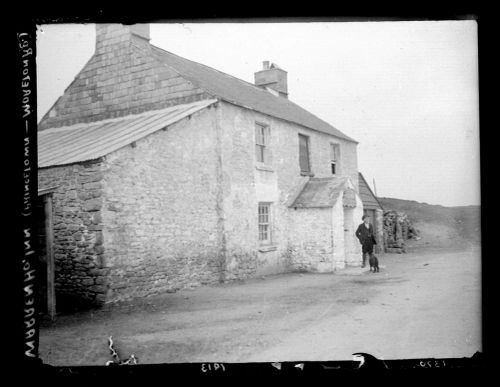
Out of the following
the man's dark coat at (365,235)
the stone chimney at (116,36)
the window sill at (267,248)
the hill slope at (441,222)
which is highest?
the stone chimney at (116,36)

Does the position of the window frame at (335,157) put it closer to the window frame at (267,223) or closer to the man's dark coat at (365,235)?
the man's dark coat at (365,235)

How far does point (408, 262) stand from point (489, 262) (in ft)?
5.67

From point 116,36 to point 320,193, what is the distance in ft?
15.3

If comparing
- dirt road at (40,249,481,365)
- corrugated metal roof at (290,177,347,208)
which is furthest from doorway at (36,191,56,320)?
corrugated metal roof at (290,177,347,208)

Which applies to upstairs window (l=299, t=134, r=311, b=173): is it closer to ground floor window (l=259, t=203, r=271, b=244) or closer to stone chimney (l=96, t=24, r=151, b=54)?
ground floor window (l=259, t=203, r=271, b=244)

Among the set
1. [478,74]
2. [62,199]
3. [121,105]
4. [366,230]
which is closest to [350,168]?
[366,230]

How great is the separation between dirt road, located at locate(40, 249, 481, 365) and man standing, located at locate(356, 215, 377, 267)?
0.70 m

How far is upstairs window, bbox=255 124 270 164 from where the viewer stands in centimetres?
722

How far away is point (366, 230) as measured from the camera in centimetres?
639

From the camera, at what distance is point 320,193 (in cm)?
714

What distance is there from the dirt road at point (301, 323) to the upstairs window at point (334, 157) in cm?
196

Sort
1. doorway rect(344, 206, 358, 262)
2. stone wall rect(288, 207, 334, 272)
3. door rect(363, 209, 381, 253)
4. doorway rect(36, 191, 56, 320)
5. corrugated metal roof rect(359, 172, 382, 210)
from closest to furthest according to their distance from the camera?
doorway rect(36, 191, 56, 320) < corrugated metal roof rect(359, 172, 382, 210) < door rect(363, 209, 381, 253) < stone wall rect(288, 207, 334, 272) < doorway rect(344, 206, 358, 262)

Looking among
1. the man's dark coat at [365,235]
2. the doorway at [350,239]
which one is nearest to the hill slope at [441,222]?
the man's dark coat at [365,235]

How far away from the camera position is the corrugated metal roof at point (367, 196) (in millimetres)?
5656
